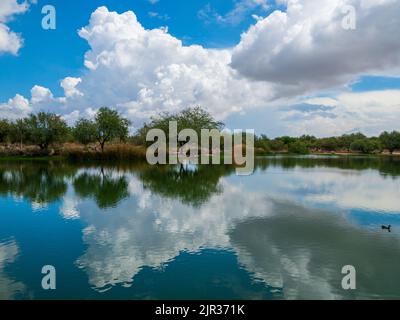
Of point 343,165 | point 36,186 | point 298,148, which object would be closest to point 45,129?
point 36,186

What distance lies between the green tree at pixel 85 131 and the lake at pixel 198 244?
37466 mm

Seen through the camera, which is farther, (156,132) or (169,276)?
(156,132)

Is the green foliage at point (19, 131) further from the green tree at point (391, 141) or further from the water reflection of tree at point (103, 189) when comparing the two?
the green tree at point (391, 141)

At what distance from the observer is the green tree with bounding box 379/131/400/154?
10657cm

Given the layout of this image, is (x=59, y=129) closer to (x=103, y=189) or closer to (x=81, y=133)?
(x=81, y=133)

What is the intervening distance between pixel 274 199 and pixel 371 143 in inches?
4131

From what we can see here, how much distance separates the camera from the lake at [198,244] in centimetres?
799

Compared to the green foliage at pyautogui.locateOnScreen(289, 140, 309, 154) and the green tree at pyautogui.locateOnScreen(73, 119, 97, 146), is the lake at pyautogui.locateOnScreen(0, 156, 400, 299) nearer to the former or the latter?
the green tree at pyautogui.locateOnScreen(73, 119, 97, 146)

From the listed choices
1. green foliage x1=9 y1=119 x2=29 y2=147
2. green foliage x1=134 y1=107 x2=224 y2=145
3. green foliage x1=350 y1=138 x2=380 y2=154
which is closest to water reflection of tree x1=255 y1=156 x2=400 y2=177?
green foliage x1=134 y1=107 x2=224 y2=145

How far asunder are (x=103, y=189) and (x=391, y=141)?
112 metres

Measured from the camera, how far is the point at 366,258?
9.98 m

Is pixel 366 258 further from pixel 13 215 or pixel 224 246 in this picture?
pixel 13 215

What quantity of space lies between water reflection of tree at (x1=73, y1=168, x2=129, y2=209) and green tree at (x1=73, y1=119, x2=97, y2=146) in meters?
30.5
